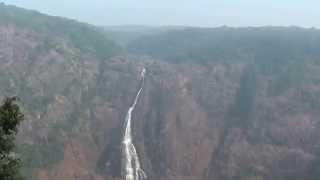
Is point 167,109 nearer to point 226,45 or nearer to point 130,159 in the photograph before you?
point 130,159

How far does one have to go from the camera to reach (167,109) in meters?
45.9

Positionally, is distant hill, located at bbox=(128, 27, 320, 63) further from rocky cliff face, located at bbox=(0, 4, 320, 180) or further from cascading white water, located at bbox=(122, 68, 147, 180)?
cascading white water, located at bbox=(122, 68, 147, 180)

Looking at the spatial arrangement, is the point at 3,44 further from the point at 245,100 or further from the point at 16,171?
the point at 16,171

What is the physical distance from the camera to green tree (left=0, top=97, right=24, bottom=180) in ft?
33.6

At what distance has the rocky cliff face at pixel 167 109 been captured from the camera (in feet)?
127

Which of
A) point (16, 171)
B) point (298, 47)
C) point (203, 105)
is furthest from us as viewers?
point (298, 47)

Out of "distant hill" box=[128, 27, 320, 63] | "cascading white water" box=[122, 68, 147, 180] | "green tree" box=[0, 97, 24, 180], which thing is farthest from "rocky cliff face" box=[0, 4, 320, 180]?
"green tree" box=[0, 97, 24, 180]

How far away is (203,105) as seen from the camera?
4762 cm

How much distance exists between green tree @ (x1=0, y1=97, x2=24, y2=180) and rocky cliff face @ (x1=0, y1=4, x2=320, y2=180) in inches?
1011

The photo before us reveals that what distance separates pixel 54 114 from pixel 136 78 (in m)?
11.3

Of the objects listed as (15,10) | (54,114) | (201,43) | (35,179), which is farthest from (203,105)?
(15,10)

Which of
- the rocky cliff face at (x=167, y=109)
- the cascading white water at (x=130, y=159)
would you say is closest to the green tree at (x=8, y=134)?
the rocky cliff face at (x=167, y=109)

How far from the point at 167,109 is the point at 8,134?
3570 centimetres

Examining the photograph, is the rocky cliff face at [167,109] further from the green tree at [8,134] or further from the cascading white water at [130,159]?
the green tree at [8,134]
